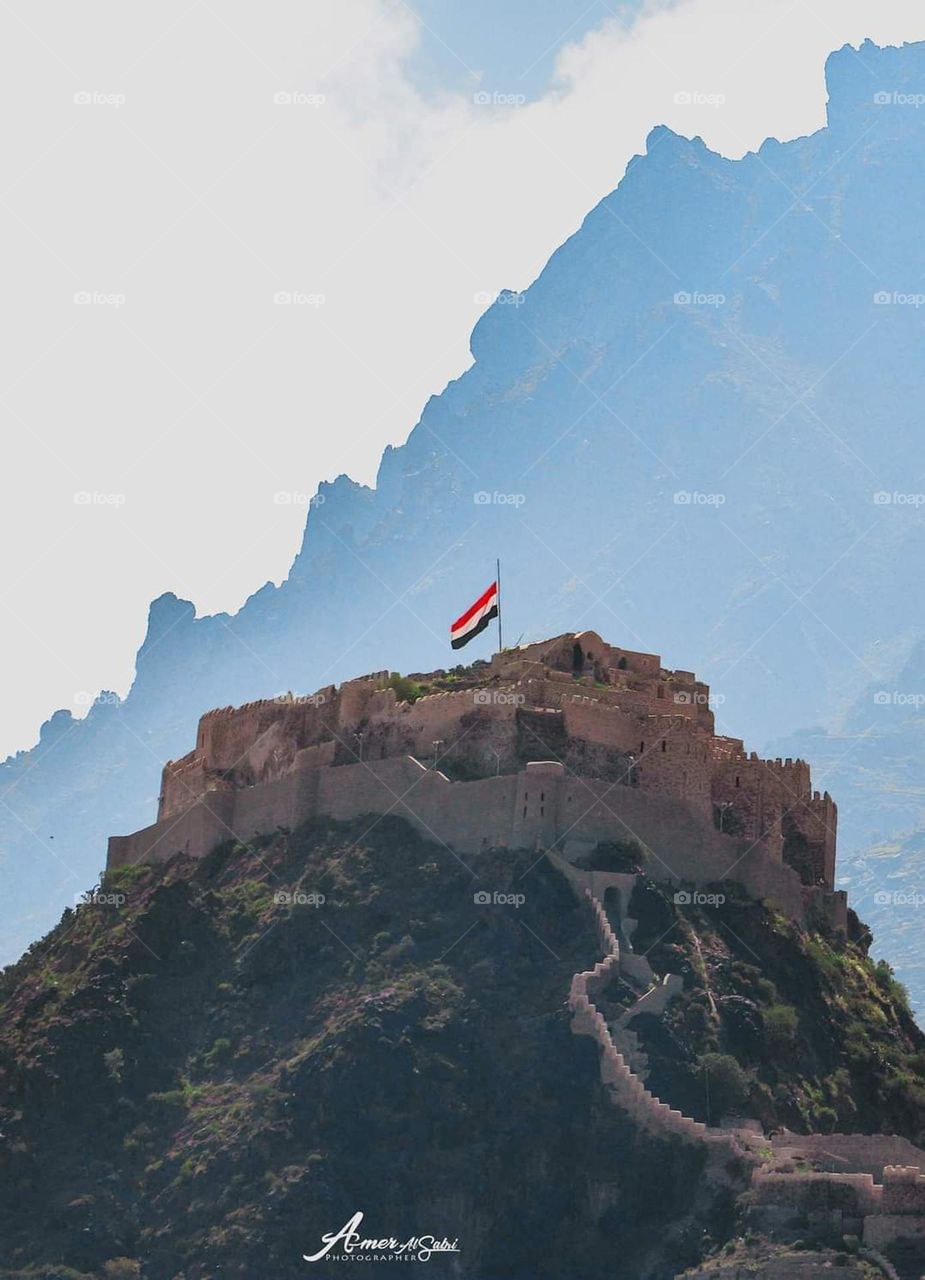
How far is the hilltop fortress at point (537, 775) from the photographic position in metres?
107

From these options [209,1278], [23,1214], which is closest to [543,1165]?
[209,1278]

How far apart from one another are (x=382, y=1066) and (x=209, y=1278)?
380 inches
